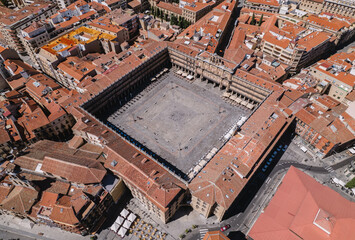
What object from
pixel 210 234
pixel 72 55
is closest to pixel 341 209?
pixel 210 234

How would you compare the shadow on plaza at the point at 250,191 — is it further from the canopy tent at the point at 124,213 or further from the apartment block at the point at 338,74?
the apartment block at the point at 338,74

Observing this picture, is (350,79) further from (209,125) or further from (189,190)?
(189,190)

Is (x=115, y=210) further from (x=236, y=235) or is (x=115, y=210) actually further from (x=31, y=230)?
(x=236, y=235)

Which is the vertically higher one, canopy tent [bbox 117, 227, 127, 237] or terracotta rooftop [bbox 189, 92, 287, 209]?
terracotta rooftop [bbox 189, 92, 287, 209]

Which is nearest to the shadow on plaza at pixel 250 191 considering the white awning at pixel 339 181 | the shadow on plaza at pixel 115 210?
the white awning at pixel 339 181

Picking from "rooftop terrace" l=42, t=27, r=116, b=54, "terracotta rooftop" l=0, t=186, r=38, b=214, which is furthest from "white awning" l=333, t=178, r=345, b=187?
"rooftop terrace" l=42, t=27, r=116, b=54

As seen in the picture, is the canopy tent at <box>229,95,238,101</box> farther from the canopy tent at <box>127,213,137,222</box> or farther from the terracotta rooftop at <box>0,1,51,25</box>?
the terracotta rooftop at <box>0,1,51,25</box>

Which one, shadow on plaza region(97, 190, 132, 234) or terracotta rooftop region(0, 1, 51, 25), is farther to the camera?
terracotta rooftop region(0, 1, 51, 25)
